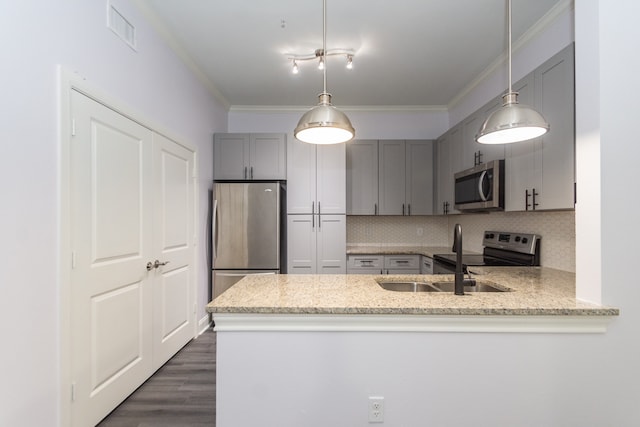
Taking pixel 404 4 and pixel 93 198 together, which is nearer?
pixel 93 198

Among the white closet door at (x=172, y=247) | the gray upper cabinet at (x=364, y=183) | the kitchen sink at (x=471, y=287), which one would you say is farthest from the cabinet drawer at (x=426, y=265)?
the white closet door at (x=172, y=247)

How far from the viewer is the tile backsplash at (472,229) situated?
239 cm

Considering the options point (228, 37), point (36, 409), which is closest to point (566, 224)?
point (228, 37)

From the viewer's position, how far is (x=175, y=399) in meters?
2.16

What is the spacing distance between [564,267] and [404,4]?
2.36 m

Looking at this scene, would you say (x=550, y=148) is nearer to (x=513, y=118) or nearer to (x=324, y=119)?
(x=513, y=118)

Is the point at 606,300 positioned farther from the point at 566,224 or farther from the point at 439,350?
the point at 566,224

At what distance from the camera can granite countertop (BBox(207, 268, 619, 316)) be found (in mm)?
1376

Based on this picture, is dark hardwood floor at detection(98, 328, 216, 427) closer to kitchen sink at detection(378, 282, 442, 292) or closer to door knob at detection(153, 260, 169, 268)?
door knob at detection(153, 260, 169, 268)

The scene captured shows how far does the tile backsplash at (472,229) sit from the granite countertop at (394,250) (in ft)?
0.22

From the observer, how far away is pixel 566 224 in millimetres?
2361

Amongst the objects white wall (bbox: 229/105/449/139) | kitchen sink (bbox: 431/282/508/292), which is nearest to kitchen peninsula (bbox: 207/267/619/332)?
kitchen sink (bbox: 431/282/508/292)

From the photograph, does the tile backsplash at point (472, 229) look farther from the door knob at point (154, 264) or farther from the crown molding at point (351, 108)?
the door knob at point (154, 264)

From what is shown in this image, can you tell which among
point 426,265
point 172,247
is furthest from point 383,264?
point 172,247
